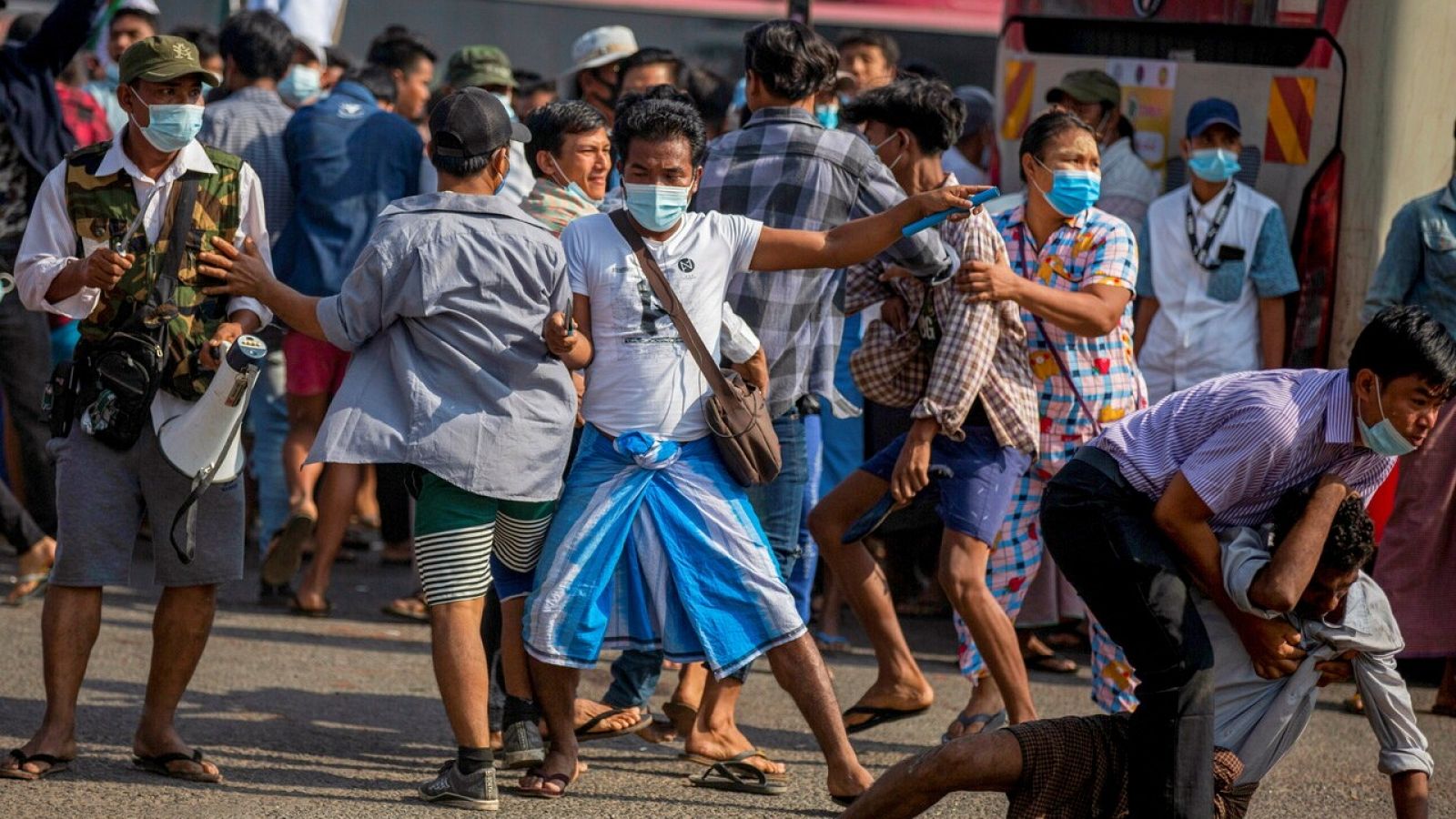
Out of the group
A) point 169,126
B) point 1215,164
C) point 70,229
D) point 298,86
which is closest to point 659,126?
point 169,126

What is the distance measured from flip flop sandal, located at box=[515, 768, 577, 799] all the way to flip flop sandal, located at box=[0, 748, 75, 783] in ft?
3.99

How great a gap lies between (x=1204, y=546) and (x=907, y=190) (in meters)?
2.18

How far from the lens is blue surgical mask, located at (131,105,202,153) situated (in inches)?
194

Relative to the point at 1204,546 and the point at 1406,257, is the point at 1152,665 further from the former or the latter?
the point at 1406,257

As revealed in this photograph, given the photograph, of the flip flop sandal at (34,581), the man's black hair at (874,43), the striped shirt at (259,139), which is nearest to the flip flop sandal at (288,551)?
the flip flop sandal at (34,581)

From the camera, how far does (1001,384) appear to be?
5.70 m

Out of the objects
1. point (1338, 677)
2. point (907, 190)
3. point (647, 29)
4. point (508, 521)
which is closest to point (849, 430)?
point (907, 190)

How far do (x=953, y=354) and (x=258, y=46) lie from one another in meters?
4.01

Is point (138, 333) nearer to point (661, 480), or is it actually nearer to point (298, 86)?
point (661, 480)

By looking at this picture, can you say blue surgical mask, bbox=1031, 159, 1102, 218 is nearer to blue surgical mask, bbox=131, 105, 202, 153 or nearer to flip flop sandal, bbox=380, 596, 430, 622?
blue surgical mask, bbox=131, 105, 202, 153

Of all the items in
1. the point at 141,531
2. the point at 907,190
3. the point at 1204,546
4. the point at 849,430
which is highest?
the point at 907,190

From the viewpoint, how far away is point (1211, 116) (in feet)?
24.4

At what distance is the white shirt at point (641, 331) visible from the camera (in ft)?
16.4

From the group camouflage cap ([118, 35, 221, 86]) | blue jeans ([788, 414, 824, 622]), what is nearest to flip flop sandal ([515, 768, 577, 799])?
blue jeans ([788, 414, 824, 622])
